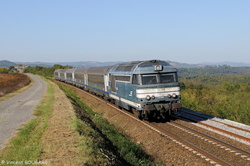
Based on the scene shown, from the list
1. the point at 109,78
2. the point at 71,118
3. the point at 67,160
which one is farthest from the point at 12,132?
the point at 109,78

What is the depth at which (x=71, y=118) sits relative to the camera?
15992 mm

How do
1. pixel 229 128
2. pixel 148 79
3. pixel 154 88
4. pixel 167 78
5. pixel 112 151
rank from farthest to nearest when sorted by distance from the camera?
pixel 167 78
pixel 148 79
pixel 154 88
pixel 229 128
pixel 112 151

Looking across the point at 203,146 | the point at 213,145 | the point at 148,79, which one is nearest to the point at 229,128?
the point at 213,145

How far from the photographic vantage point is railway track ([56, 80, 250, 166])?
9.69m

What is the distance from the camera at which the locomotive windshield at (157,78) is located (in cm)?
1585

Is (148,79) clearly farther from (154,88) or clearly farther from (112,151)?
(112,151)

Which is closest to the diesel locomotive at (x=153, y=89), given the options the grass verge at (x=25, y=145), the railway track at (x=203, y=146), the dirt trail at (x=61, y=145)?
the railway track at (x=203, y=146)

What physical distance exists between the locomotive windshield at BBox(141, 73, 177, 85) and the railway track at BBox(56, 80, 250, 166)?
2.64 meters

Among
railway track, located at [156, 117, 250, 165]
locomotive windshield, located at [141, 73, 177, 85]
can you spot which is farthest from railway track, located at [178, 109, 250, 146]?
locomotive windshield, located at [141, 73, 177, 85]

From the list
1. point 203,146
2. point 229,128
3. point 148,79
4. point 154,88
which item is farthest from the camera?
point 148,79

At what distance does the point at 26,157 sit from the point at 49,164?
1219 mm

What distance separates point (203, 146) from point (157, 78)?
5.70 metres

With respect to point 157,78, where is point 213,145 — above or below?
below

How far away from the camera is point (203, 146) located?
37.4 ft
